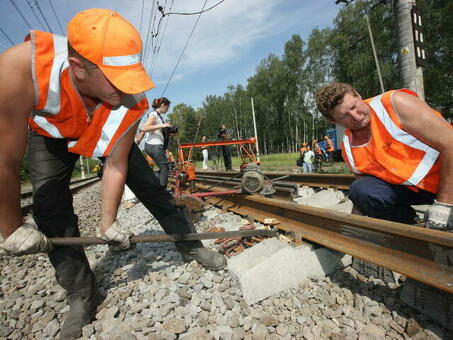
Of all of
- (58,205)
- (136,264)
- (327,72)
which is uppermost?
(327,72)

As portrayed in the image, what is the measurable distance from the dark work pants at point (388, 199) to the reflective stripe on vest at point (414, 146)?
0.52 feet

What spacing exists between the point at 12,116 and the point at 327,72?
117 ft

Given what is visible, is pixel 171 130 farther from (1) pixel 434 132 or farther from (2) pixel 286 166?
(2) pixel 286 166

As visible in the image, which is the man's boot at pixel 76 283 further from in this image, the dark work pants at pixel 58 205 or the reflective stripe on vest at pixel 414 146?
the reflective stripe on vest at pixel 414 146

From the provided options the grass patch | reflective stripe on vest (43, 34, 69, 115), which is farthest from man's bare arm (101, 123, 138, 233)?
the grass patch

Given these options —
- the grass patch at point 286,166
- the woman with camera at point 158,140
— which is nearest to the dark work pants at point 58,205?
the woman with camera at point 158,140

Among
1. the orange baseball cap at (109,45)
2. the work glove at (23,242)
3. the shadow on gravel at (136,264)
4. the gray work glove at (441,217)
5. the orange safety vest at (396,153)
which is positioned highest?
the orange baseball cap at (109,45)

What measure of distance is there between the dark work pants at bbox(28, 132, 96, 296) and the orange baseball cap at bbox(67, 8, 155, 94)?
37.4 inches

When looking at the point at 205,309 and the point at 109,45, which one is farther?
the point at 205,309

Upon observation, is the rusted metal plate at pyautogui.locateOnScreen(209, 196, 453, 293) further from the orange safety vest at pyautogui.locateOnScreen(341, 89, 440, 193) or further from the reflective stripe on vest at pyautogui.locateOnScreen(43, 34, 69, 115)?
the reflective stripe on vest at pyautogui.locateOnScreen(43, 34, 69, 115)

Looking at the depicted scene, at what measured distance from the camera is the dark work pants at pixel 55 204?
206 centimetres

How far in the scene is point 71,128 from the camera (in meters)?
1.92

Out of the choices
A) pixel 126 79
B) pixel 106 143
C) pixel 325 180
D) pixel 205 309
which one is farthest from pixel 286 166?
pixel 126 79

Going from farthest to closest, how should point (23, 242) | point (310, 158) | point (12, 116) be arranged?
point (310, 158) → point (23, 242) → point (12, 116)
